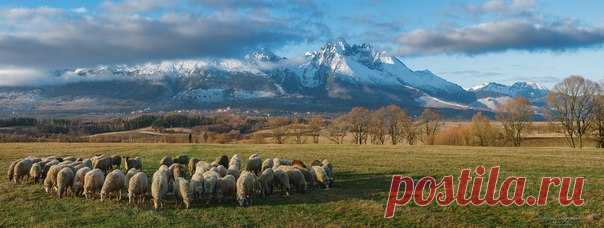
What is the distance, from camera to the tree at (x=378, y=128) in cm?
10381

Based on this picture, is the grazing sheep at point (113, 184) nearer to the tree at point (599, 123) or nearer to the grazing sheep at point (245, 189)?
the grazing sheep at point (245, 189)

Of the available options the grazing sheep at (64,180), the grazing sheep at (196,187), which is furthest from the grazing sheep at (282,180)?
the grazing sheep at (64,180)

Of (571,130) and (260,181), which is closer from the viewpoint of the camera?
(260,181)

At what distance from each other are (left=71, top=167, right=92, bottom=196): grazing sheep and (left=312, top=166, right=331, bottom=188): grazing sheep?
1148 cm

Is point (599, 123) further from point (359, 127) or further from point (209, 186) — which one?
point (209, 186)

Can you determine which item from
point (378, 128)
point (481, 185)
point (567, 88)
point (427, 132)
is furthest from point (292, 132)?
point (481, 185)

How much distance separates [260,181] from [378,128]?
3123 inches

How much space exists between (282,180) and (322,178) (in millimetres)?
2980

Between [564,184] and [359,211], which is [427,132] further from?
[359,211]

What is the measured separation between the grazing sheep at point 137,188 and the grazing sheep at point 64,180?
392cm

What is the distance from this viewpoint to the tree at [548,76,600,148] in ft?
265

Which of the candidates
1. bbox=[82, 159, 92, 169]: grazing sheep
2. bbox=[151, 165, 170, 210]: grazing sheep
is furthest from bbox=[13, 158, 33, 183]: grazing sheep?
bbox=[151, 165, 170, 210]: grazing sheep

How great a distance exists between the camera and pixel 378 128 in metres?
104

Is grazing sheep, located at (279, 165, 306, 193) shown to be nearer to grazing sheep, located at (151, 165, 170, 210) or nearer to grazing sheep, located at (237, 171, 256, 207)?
grazing sheep, located at (237, 171, 256, 207)
